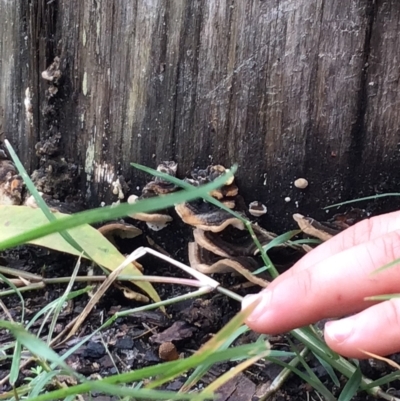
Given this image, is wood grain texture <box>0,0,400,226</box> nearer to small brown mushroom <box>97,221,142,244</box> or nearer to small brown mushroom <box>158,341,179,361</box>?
small brown mushroom <box>97,221,142,244</box>

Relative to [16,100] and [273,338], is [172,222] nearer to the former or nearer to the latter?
[273,338]

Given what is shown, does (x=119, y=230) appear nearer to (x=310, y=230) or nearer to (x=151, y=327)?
(x=151, y=327)

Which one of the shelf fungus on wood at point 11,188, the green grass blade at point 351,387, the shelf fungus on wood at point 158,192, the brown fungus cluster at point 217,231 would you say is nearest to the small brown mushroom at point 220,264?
the brown fungus cluster at point 217,231

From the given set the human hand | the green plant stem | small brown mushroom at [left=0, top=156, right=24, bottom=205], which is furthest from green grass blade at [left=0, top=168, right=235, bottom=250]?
small brown mushroom at [left=0, top=156, right=24, bottom=205]

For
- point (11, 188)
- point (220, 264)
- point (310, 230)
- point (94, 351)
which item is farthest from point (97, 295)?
point (11, 188)

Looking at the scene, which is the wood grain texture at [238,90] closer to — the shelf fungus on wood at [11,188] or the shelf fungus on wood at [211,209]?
the shelf fungus on wood at [211,209]
